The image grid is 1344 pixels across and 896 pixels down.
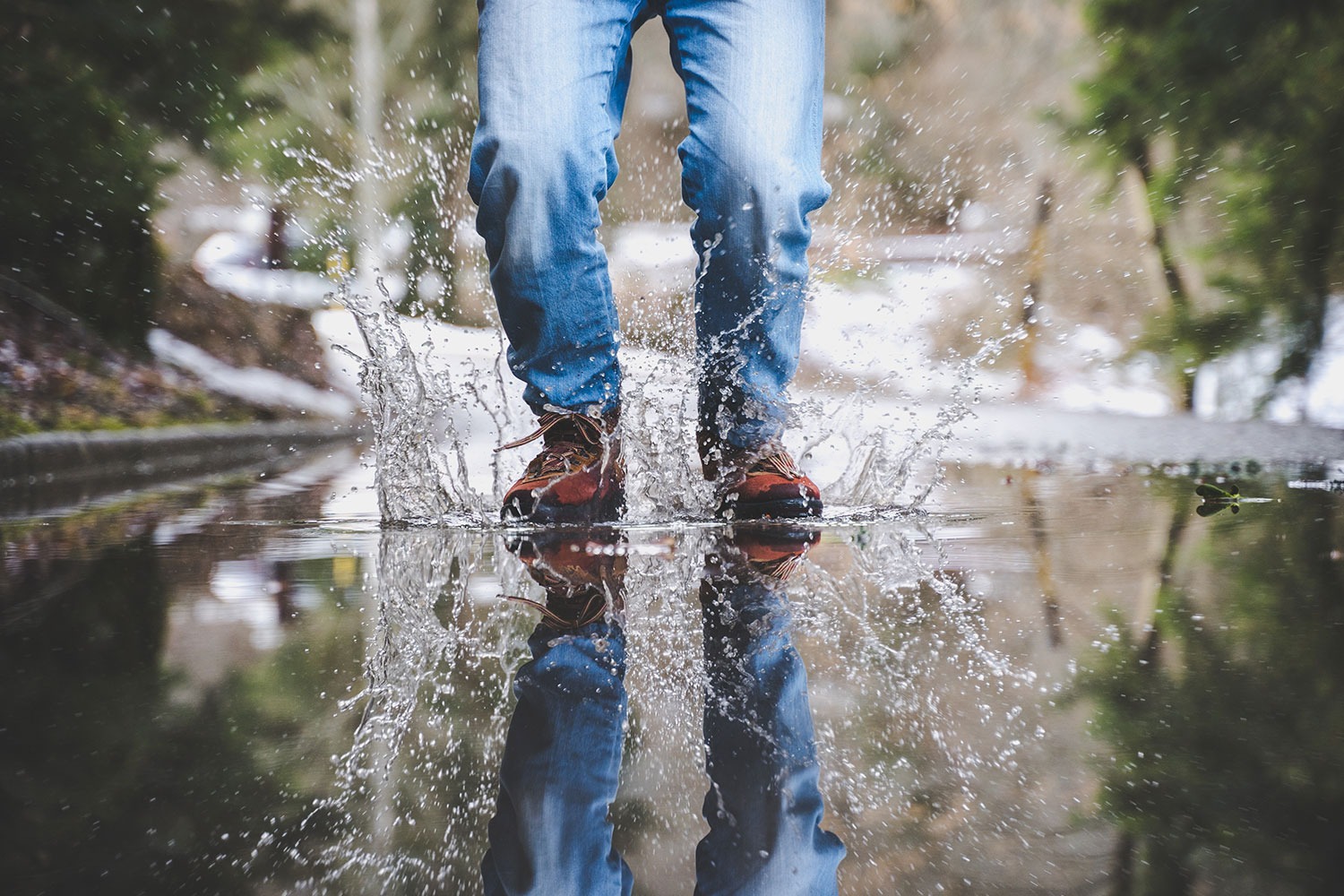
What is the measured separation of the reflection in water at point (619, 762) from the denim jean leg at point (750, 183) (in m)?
0.84

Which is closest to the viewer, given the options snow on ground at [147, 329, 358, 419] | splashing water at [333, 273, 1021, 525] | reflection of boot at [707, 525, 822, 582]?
reflection of boot at [707, 525, 822, 582]

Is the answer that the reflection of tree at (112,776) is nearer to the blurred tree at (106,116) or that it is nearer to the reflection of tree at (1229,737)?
the reflection of tree at (1229,737)

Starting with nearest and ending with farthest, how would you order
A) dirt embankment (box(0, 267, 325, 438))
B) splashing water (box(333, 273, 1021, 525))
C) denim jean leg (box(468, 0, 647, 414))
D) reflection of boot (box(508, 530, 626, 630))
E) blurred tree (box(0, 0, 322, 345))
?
1. reflection of boot (box(508, 530, 626, 630))
2. denim jean leg (box(468, 0, 647, 414))
3. splashing water (box(333, 273, 1021, 525))
4. dirt embankment (box(0, 267, 325, 438))
5. blurred tree (box(0, 0, 322, 345))

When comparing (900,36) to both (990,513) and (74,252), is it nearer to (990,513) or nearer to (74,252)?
(74,252)

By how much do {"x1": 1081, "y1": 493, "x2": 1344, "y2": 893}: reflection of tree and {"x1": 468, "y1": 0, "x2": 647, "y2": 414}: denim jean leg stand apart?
1027 mm

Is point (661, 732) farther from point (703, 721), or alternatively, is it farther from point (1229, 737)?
point (1229, 737)

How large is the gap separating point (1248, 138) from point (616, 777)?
6.13m

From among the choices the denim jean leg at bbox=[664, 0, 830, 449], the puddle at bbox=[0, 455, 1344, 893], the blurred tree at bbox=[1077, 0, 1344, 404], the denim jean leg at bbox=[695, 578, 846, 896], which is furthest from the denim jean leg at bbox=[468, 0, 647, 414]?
the blurred tree at bbox=[1077, 0, 1344, 404]

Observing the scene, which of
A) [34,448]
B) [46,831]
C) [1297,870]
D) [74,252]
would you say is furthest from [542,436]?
[74,252]

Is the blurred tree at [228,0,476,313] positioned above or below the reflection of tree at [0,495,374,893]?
above

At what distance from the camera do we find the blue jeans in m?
1.78

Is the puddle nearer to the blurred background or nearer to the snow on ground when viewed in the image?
the blurred background

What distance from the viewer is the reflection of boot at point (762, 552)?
143cm

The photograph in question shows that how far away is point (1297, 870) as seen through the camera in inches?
21.4
